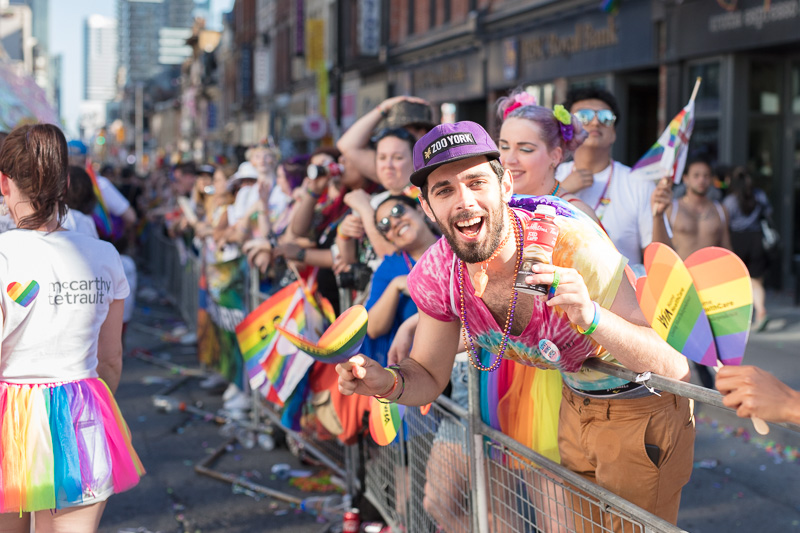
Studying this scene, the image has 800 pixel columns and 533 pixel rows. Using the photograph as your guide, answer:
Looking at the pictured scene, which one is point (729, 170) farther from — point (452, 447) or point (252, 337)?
point (452, 447)

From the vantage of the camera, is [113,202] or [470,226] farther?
[113,202]

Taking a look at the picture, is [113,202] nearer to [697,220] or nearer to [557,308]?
[697,220]

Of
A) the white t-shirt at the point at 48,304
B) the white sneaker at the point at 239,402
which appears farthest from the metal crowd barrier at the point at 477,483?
the white sneaker at the point at 239,402

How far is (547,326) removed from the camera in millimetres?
2473

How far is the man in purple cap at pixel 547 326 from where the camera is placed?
2.30 metres

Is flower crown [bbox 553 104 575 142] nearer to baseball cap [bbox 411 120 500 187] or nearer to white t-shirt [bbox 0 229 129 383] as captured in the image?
baseball cap [bbox 411 120 500 187]

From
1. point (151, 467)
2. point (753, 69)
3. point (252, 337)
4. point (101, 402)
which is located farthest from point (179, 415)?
point (753, 69)

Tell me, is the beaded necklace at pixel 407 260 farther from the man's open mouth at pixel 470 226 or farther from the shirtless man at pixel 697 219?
the shirtless man at pixel 697 219

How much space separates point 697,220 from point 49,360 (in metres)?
5.77

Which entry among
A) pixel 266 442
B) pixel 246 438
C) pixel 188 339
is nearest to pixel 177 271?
pixel 188 339

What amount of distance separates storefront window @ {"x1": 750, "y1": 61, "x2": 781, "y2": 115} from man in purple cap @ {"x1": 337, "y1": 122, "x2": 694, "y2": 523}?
10.5m

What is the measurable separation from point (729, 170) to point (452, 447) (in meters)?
7.78

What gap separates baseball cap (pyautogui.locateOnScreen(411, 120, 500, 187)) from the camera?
2.36 metres

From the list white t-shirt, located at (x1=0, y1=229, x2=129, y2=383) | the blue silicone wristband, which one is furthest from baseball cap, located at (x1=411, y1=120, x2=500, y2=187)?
white t-shirt, located at (x1=0, y1=229, x2=129, y2=383)
